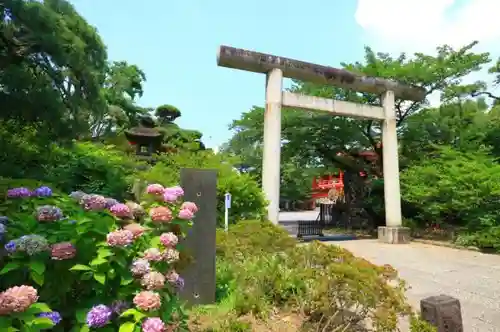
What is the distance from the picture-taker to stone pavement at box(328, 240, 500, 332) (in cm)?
465

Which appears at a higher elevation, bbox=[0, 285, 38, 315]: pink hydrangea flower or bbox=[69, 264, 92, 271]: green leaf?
bbox=[69, 264, 92, 271]: green leaf

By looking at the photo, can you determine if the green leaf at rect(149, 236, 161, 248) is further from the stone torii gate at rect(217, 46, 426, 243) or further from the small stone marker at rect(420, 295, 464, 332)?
the stone torii gate at rect(217, 46, 426, 243)

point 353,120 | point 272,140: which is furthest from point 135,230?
point 353,120

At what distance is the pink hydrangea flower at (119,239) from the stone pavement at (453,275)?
3994 millimetres

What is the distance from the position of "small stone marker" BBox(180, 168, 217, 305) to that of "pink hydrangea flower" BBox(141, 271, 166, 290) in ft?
6.84

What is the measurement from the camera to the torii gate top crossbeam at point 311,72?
34.3 feet

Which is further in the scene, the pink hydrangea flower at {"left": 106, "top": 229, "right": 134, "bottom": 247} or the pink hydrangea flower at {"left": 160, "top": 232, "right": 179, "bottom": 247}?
the pink hydrangea flower at {"left": 160, "top": 232, "right": 179, "bottom": 247}

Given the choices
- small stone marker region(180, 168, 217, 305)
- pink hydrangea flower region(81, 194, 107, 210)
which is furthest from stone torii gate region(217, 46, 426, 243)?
pink hydrangea flower region(81, 194, 107, 210)

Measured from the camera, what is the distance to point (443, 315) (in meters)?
2.82

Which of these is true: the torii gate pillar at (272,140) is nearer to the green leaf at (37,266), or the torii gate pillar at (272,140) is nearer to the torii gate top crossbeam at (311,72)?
the torii gate top crossbeam at (311,72)

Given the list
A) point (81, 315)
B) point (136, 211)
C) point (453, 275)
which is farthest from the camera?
point (453, 275)

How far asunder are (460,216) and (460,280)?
6520 mm

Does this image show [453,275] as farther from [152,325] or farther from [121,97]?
[121,97]

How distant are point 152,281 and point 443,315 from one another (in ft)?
7.78
